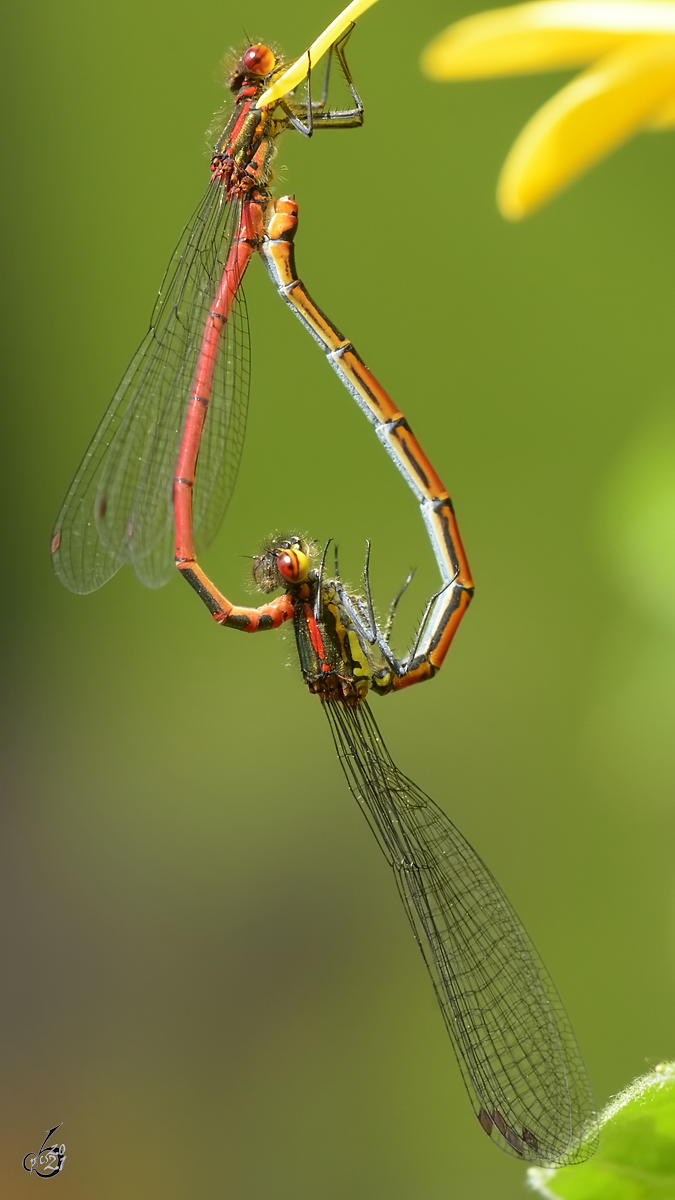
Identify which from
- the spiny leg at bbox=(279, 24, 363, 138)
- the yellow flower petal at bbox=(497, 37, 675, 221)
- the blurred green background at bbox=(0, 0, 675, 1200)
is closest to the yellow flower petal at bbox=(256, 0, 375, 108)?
the spiny leg at bbox=(279, 24, 363, 138)

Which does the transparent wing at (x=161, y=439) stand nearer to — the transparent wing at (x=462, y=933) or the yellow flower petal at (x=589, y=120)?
the transparent wing at (x=462, y=933)

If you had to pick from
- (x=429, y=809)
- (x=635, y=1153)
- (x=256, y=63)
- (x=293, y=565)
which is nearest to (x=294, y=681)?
(x=429, y=809)

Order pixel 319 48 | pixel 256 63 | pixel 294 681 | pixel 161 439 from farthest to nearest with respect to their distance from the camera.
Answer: pixel 294 681
pixel 161 439
pixel 256 63
pixel 319 48

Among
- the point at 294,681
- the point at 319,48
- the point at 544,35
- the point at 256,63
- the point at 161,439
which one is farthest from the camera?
the point at 294,681

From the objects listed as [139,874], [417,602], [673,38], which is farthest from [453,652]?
[673,38]

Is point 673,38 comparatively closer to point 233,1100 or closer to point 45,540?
point 45,540

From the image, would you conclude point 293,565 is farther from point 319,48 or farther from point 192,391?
point 319,48

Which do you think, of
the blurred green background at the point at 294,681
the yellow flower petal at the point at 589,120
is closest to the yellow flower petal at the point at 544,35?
the yellow flower petal at the point at 589,120
